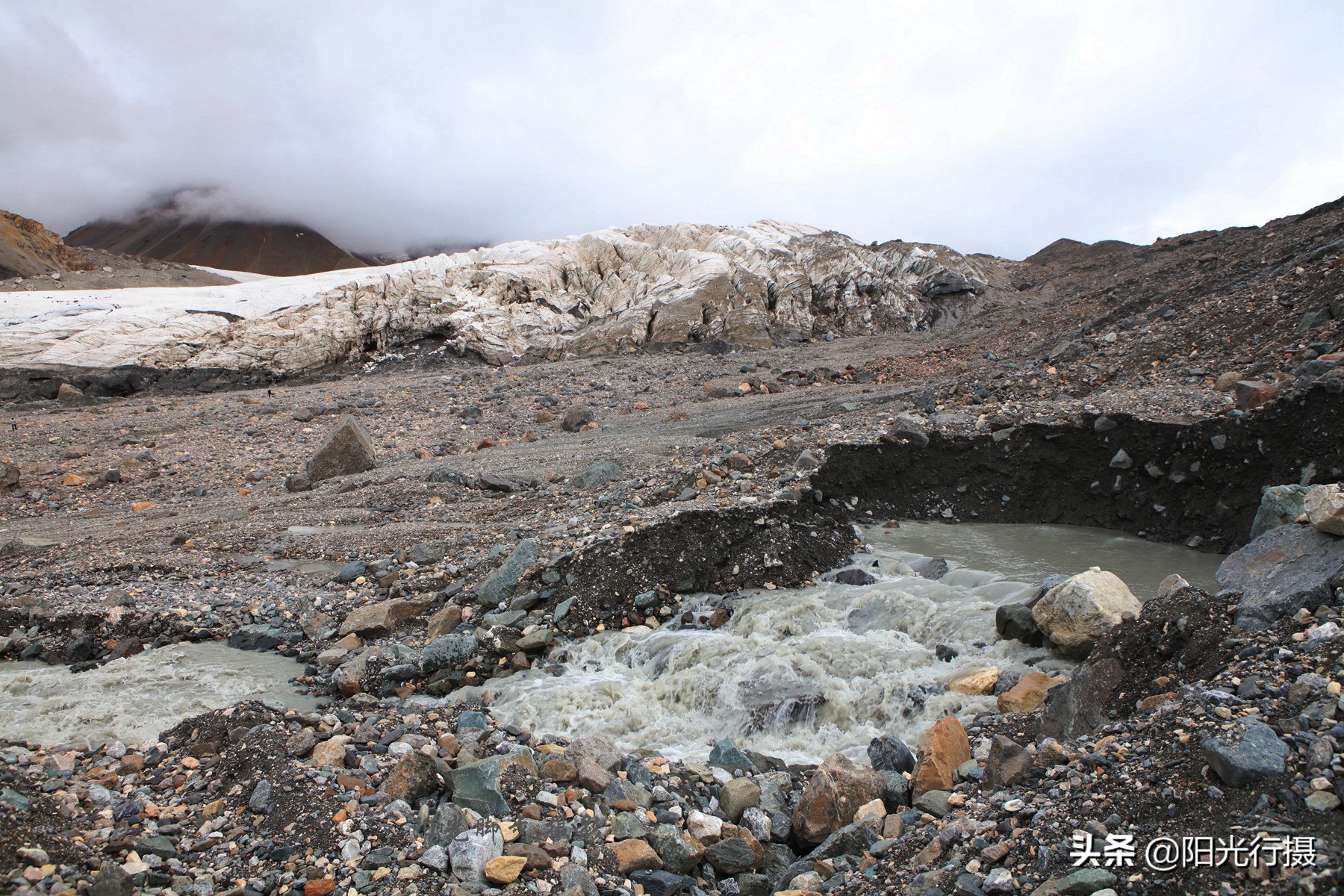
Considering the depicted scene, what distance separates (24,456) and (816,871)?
1356 cm

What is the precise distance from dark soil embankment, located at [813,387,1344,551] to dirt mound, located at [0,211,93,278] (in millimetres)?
28889

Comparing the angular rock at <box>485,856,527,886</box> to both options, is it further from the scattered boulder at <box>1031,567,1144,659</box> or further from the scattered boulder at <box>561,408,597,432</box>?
the scattered boulder at <box>561,408,597,432</box>

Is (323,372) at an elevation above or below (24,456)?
above

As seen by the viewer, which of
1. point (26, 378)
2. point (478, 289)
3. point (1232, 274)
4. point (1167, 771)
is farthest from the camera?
point (478, 289)

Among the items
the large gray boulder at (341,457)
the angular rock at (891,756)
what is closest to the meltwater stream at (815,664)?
the angular rock at (891,756)

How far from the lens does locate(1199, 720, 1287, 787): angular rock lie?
2.42 m

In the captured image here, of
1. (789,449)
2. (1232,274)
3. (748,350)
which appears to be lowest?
(789,449)

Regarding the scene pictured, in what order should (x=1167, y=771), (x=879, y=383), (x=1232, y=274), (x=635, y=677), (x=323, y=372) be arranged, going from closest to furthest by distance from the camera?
(x=1167, y=771) < (x=635, y=677) < (x=1232, y=274) < (x=879, y=383) < (x=323, y=372)

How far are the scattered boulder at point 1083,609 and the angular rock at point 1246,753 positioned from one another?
6.01 feet

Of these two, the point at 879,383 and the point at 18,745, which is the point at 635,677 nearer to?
the point at 18,745

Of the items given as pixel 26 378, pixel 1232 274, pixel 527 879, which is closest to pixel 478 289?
pixel 26 378

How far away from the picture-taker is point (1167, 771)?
2.67 metres

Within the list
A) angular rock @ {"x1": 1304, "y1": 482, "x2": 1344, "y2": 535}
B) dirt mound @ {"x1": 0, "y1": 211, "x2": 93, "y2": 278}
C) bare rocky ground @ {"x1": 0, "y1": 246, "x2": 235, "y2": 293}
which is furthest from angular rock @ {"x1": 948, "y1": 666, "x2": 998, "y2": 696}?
dirt mound @ {"x1": 0, "y1": 211, "x2": 93, "y2": 278}

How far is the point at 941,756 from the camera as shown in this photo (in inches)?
142
